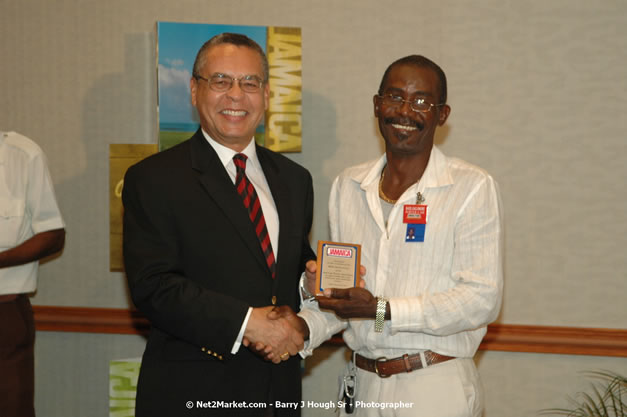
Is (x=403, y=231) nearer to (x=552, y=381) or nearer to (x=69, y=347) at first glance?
(x=552, y=381)

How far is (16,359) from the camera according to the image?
3.48m

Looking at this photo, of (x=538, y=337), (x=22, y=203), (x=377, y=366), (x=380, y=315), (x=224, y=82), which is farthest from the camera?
(x=538, y=337)

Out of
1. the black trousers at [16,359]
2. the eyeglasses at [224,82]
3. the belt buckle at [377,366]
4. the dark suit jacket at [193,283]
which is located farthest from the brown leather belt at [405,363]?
the black trousers at [16,359]

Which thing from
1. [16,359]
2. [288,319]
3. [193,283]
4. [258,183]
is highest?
[258,183]

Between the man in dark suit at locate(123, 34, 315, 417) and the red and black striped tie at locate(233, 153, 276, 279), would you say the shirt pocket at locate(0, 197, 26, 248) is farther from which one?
the red and black striped tie at locate(233, 153, 276, 279)

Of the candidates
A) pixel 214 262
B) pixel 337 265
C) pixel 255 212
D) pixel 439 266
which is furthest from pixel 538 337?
pixel 214 262

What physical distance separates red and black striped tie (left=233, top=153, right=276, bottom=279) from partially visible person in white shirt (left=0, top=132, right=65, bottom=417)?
1.66 metres

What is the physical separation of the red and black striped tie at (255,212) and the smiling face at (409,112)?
603mm

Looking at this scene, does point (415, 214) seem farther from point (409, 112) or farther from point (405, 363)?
point (405, 363)

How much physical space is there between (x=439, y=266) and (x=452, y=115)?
5.90ft

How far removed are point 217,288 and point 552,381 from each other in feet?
8.44

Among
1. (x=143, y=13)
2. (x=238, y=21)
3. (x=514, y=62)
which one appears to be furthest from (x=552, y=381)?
(x=143, y=13)

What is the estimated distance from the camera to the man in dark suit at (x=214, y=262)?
234 centimetres

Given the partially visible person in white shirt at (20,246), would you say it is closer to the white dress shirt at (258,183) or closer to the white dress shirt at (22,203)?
the white dress shirt at (22,203)
